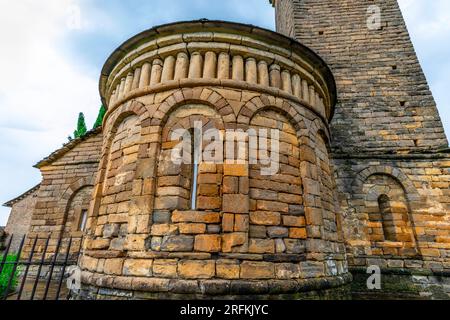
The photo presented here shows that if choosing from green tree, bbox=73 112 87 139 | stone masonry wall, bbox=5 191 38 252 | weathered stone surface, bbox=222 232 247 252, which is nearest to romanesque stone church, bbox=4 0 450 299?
weathered stone surface, bbox=222 232 247 252

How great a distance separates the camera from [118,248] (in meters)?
3.45

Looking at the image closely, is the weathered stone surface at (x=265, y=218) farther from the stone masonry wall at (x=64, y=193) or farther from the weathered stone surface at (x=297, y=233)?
the stone masonry wall at (x=64, y=193)

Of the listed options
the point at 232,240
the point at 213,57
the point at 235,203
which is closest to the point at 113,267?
the point at 232,240

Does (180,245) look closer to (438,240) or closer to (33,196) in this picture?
(438,240)

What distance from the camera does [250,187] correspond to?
3578mm

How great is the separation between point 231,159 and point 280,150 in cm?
90

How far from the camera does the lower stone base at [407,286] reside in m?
5.44

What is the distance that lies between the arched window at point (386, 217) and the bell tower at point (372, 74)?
133 centimetres

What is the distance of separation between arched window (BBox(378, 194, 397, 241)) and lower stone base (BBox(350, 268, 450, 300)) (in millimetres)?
799

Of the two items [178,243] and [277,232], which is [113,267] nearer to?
[178,243]

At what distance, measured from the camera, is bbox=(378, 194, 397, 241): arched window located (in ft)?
19.9

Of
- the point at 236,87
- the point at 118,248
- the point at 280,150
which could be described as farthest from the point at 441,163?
the point at 118,248

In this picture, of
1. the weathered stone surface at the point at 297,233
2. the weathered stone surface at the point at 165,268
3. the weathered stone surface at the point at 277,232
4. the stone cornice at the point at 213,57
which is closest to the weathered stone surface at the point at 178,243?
the weathered stone surface at the point at 165,268

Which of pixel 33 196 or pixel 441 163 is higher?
pixel 33 196
